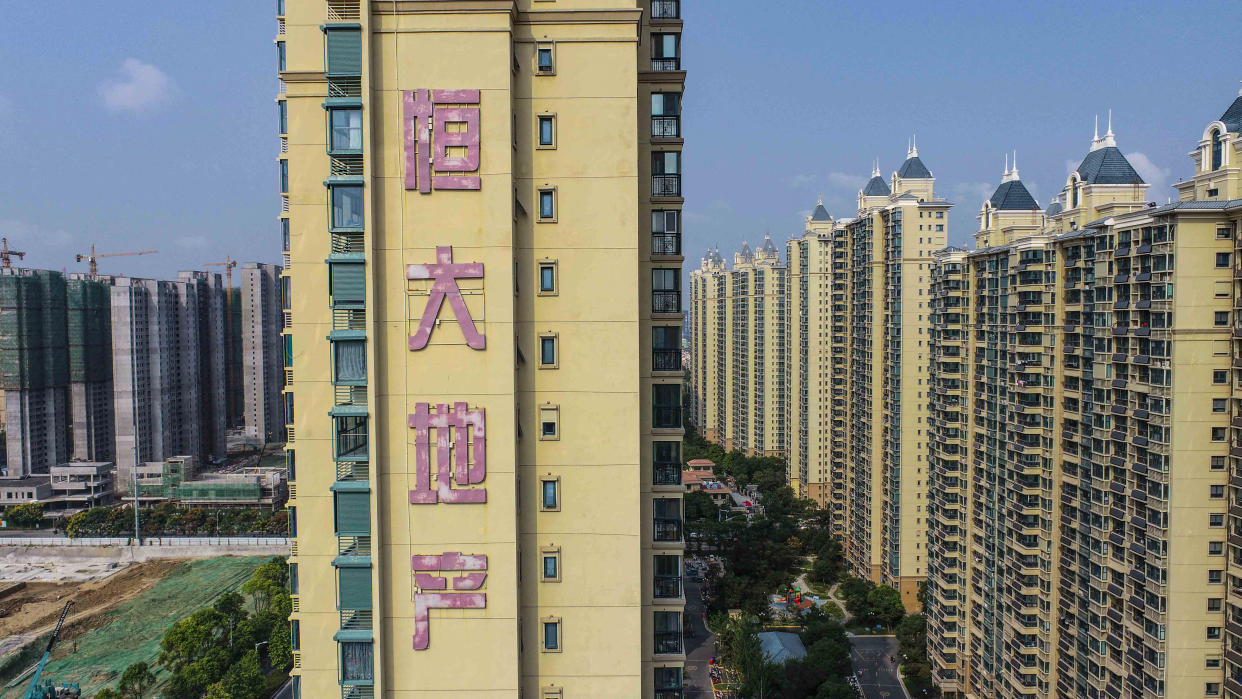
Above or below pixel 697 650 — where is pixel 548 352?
above

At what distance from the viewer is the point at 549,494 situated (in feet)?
25.1

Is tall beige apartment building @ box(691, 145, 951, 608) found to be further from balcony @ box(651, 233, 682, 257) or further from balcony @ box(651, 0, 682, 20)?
balcony @ box(651, 233, 682, 257)

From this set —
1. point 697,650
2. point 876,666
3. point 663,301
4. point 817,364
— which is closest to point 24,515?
point 697,650

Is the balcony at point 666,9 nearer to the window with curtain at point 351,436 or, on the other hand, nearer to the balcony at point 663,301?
the balcony at point 663,301

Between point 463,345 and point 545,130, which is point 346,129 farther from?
point 463,345

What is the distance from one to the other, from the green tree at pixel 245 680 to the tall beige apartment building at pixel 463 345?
22243mm

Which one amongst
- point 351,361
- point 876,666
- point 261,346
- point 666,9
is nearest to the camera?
point 351,361

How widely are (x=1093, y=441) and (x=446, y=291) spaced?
17.4 metres

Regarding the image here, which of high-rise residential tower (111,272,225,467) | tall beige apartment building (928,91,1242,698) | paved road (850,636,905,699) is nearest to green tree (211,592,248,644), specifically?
paved road (850,636,905,699)

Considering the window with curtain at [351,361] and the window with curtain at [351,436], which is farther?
the window with curtain at [351,436]

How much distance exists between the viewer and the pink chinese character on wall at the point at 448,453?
7.08 meters

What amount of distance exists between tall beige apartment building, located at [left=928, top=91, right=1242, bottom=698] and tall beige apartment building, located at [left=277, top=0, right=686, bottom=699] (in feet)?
46.2

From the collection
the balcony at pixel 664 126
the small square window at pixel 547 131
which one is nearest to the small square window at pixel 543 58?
the small square window at pixel 547 131

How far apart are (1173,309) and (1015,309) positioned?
233 inches
